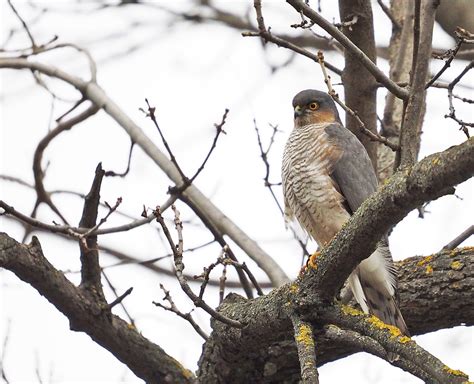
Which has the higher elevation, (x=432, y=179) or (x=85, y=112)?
(x=85, y=112)

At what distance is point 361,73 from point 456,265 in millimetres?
1479

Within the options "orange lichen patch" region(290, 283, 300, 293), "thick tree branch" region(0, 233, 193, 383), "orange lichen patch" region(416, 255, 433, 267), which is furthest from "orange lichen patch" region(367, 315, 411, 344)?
"thick tree branch" region(0, 233, 193, 383)

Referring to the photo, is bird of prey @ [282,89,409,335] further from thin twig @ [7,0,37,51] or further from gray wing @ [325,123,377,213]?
thin twig @ [7,0,37,51]

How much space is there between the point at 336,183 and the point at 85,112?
70.2 inches

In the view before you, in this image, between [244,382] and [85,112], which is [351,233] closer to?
[244,382]

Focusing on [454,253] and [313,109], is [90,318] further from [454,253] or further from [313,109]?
[313,109]

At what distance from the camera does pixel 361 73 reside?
530cm

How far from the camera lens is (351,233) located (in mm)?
3500

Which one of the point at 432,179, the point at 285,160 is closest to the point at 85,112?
the point at 285,160

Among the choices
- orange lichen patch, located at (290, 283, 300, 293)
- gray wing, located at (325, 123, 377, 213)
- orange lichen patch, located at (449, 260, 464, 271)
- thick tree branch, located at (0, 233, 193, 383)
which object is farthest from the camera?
gray wing, located at (325, 123, 377, 213)

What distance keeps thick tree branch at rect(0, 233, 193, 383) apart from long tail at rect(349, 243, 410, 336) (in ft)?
3.50

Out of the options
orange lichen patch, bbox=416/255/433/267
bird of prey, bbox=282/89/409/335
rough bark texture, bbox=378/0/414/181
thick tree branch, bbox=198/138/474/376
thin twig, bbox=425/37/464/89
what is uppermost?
rough bark texture, bbox=378/0/414/181

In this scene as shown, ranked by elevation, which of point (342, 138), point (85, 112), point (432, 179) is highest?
point (85, 112)

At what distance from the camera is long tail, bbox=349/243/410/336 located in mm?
4617
